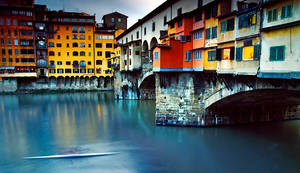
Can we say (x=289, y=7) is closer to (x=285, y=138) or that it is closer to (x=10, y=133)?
(x=285, y=138)

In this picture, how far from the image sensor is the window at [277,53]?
380 inches

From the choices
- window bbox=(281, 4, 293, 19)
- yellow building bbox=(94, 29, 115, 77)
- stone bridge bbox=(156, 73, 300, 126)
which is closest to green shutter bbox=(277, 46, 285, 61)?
window bbox=(281, 4, 293, 19)

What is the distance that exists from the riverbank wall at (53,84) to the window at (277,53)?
4624 centimetres

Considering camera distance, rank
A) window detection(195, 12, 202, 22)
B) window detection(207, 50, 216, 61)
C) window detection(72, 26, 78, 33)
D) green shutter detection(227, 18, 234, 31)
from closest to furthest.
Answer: green shutter detection(227, 18, 234, 31) → window detection(207, 50, 216, 61) → window detection(195, 12, 202, 22) → window detection(72, 26, 78, 33)

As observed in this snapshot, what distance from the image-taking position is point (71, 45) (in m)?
48.4

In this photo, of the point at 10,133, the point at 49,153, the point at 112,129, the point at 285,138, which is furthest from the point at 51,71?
the point at 285,138

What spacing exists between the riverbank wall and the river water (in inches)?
1055

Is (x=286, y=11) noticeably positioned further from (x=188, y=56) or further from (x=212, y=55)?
(x=188, y=56)

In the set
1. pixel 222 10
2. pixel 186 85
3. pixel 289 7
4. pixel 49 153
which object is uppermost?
pixel 222 10

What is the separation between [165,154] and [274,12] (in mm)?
10554

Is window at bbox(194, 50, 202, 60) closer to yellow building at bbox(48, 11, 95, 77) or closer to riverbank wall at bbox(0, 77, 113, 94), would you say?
yellow building at bbox(48, 11, 95, 77)

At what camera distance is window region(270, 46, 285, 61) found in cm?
964

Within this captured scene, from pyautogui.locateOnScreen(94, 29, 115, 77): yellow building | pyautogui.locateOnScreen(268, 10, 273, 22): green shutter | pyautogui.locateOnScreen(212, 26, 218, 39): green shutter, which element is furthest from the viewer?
pyautogui.locateOnScreen(94, 29, 115, 77): yellow building

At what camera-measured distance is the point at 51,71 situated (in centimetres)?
4762
